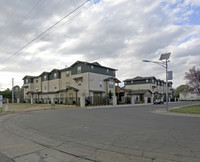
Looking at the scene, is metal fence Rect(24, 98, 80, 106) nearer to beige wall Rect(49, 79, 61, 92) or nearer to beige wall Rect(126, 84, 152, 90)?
beige wall Rect(49, 79, 61, 92)

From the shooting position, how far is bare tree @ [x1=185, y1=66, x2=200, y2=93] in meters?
31.8

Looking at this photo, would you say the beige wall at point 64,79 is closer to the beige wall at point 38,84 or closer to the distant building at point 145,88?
the beige wall at point 38,84

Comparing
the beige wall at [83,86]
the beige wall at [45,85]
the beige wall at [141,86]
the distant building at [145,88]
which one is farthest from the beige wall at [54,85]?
the beige wall at [141,86]

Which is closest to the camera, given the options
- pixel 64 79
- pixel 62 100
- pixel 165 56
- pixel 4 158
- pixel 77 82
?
pixel 4 158

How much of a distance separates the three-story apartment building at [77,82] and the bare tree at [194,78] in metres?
17.8

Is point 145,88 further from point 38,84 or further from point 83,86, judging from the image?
point 38,84

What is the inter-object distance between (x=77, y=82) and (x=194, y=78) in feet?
82.0

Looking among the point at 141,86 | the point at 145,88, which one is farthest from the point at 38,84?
the point at 145,88

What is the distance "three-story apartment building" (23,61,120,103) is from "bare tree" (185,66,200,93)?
17.8 metres

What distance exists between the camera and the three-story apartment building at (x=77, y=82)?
130 feet

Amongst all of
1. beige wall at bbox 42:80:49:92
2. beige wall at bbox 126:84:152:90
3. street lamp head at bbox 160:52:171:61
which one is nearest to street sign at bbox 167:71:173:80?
street lamp head at bbox 160:52:171:61

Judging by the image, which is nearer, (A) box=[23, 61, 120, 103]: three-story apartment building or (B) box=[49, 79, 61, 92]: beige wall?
(A) box=[23, 61, 120, 103]: three-story apartment building

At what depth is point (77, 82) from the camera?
41.3 metres

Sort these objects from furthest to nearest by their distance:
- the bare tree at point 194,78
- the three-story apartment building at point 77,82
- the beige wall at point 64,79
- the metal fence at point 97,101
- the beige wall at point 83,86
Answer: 1. the beige wall at point 64,79
2. the three-story apartment building at point 77,82
3. the beige wall at point 83,86
4. the metal fence at point 97,101
5. the bare tree at point 194,78
